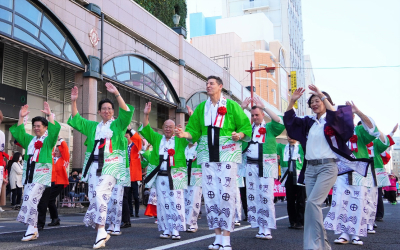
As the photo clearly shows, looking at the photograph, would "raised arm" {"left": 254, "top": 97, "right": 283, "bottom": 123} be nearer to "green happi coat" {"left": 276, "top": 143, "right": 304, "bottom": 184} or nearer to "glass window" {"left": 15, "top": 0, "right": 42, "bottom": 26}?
"green happi coat" {"left": 276, "top": 143, "right": 304, "bottom": 184}

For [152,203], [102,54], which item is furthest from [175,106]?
[152,203]

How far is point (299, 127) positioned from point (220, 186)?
1185 millimetres

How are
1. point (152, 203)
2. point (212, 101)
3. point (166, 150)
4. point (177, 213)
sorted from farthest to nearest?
point (152, 203) → point (166, 150) → point (177, 213) → point (212, 101)

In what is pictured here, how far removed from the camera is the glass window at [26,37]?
13.1 m

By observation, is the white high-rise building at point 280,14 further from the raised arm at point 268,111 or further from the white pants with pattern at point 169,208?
the white pants with pattern at point 169,208

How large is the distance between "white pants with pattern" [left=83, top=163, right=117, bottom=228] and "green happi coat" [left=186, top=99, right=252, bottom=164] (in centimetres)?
126

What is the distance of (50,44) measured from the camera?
47.6 feet

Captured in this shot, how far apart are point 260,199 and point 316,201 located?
103 inches

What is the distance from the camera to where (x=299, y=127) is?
5.14 m

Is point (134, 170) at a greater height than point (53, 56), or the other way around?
point (53, 56)

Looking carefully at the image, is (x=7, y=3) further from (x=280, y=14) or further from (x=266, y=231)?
(x=280, y=14)

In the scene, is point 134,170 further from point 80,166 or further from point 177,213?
point 80,166

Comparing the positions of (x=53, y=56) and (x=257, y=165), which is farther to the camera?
(x=53, y=56)

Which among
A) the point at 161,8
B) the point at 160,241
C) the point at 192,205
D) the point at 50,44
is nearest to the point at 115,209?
the point at 160,241
